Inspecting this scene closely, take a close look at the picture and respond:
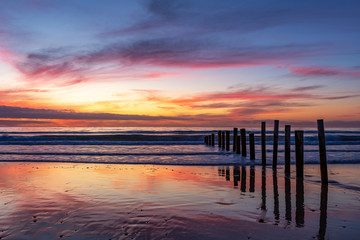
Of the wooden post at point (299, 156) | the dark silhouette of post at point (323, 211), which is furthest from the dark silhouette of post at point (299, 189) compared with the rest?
the dark silhouette of post at point (323, 211)

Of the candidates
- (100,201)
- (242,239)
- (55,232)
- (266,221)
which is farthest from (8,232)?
(266,221)

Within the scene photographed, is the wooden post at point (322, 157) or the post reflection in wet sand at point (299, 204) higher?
the wooden post at point (322, 157)

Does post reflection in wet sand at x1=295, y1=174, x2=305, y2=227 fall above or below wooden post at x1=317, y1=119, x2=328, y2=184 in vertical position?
below

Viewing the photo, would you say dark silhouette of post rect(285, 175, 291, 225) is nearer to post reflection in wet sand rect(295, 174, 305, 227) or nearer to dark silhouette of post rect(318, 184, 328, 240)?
post reflection in wet sand rect(295, 174, 305, 227)

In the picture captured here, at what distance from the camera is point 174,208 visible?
20.5 feet

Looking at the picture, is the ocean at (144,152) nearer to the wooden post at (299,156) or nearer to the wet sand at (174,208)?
the wooden post at (299,156)

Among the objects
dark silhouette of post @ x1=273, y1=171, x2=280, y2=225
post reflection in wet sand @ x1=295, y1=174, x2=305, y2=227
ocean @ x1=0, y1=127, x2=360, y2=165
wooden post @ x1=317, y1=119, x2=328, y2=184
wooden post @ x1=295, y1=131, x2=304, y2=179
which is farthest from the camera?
ocean @ x1=0, y1=127, x2=360, y2=165

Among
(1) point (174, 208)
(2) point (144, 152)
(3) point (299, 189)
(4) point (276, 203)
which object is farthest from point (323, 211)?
(2) point (144, 152)

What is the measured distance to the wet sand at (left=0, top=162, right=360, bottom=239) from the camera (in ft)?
15.8

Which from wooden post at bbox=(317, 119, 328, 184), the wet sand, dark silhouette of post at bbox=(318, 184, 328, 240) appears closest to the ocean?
wooden post at bbox=(317, 119, 328, 184)

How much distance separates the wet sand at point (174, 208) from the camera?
4.81 meters

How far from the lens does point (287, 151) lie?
1308 cm

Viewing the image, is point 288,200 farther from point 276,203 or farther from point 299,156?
point 299,156

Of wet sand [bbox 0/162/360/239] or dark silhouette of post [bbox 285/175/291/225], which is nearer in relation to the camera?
wet sand [bbox 0/162/360/239]
